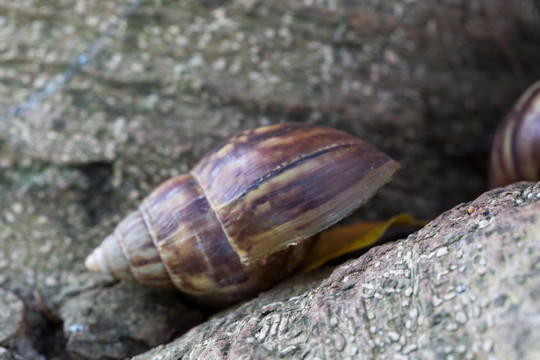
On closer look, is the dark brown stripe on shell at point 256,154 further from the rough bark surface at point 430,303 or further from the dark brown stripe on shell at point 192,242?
the rough bark surface at point 430,303

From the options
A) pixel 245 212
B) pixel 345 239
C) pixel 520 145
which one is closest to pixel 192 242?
pixel 245 212

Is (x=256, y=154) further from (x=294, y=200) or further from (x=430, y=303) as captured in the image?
(x=430, y=303)

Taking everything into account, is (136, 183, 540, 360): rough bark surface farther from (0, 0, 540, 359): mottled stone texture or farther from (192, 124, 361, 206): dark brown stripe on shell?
(0, 0, 540, 359): mottled stone texture

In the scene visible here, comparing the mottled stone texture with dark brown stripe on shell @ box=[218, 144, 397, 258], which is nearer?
dark brown stripe on shell @ box=[218, 144, 397, 258]

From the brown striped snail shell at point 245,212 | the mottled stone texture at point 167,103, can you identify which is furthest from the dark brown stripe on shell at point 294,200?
the mottled stone texture at point 167,103

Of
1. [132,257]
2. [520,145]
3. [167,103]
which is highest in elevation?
[520,145]

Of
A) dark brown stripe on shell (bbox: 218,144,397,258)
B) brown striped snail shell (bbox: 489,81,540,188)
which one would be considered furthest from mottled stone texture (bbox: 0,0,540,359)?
dark brown stripe on shell (bbox: 218,144,397,258)
